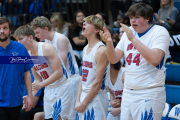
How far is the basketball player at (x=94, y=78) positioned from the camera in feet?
10.6

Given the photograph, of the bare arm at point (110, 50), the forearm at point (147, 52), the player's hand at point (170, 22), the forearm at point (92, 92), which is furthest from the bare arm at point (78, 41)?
the forearm at point (147, 52)

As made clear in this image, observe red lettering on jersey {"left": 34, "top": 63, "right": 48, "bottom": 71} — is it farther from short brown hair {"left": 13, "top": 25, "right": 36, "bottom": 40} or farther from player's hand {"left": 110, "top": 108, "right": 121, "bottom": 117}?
player's hand {"left": 110, "top": 108, "right": 121, "bottom": 117}

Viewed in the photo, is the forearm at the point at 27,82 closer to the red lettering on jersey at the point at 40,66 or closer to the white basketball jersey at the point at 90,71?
the red lettering on jersey at the point at 40,66

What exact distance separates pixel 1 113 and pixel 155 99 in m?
1.80

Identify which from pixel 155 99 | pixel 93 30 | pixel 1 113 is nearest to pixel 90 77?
pixel 93 30

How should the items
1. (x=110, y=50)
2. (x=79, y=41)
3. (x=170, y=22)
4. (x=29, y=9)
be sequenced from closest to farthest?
(x=110, y=50) < (x=170, y=22) < (x=79, y=41) < (x=29, y=9)

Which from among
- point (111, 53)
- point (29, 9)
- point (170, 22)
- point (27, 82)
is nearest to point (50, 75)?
point (27, 82)

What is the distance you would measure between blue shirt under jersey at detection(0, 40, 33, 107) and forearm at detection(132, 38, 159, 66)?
1560 millimetres

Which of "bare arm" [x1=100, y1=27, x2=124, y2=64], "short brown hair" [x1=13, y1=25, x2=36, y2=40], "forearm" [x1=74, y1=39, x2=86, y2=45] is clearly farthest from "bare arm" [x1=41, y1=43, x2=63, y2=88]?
"forearm" [x1=74, y1=39, x2=86, y2=45]

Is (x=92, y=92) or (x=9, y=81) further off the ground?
(x=9, y=81)

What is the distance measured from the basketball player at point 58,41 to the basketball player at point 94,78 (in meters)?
0.77

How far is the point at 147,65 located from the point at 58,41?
5.89 feet

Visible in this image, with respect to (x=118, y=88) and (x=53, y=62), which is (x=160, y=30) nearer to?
(x=118, y=88)

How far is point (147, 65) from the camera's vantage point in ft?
8.96
